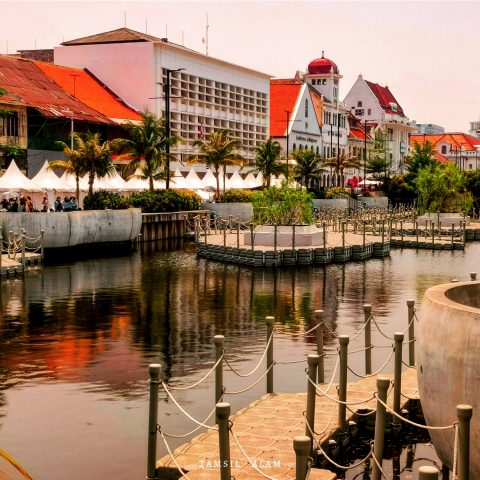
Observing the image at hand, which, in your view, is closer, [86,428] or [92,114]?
[86,428]

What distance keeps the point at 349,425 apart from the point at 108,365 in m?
6.63

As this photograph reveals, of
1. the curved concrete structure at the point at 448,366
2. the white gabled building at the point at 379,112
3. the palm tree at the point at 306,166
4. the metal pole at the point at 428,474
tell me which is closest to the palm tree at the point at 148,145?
the palm tree at the point at 306,166

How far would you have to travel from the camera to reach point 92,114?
70.4 m

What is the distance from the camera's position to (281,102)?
366ft

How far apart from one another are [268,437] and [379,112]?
5501 inches

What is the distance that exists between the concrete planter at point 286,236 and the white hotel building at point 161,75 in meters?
35.7

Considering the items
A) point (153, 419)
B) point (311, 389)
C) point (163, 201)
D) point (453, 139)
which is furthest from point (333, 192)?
point (453, 139)

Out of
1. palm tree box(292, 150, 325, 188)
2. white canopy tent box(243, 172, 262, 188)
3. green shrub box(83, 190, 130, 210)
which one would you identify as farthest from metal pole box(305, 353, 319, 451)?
palm tree box(292, 150, 325, 188)

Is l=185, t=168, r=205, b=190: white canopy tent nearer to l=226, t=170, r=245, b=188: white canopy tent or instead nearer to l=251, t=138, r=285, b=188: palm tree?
l=226, t=170, r=245, b=188: white canopy tent

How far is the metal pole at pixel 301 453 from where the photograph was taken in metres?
7.93

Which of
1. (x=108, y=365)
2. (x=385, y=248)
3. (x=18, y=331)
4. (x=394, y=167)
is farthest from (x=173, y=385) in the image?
(x=394, y=167)

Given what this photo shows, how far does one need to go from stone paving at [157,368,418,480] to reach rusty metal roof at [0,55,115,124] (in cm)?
5020

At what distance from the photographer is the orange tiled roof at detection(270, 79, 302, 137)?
110 metres

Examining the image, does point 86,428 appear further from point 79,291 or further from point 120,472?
point 79,291
